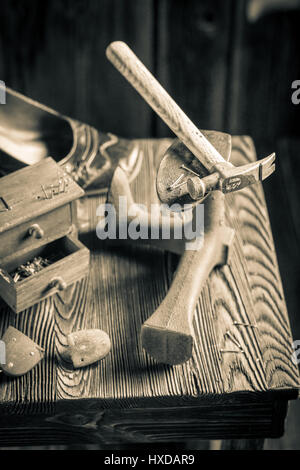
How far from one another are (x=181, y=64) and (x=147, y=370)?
0.99 meters

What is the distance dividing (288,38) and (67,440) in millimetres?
1152

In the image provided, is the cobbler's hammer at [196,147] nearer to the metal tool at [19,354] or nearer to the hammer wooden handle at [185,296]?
the hammer wooden handle at [185,296]

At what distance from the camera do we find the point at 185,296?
105 cm

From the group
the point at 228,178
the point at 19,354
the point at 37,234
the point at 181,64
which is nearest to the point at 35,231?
the point at 37,234

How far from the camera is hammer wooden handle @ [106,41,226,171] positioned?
3.22 feet

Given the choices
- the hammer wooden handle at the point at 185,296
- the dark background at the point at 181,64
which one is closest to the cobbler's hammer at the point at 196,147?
the hammer wooden handle at the point at 185,296

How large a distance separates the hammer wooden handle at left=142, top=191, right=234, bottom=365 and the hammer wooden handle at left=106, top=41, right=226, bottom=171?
0.17 meters

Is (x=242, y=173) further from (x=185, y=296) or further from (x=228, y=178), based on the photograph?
(x=185, y=296)

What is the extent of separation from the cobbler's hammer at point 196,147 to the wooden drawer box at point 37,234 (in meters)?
0.18

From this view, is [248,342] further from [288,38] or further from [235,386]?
[288,38]

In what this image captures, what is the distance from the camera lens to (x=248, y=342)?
1.06m

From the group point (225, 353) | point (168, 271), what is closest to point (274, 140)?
point (168, 271)

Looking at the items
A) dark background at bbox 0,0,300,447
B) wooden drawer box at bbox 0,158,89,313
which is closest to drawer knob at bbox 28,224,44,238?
wooden drawer box at bbox 0,158,89,313

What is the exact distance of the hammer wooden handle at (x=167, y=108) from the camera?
0.98 meters
